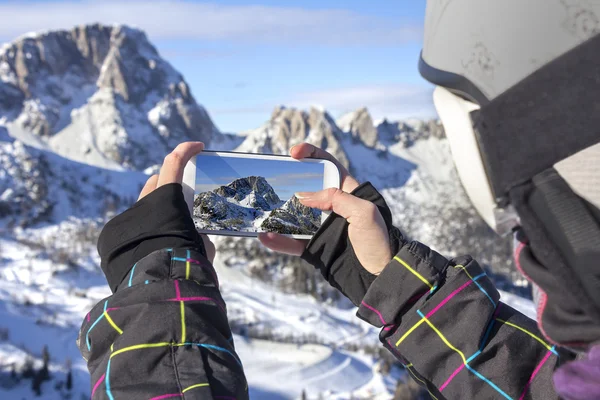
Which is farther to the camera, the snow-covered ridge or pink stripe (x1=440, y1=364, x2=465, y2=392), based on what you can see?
the snow-covered ridge

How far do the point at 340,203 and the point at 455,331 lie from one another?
0.63 m

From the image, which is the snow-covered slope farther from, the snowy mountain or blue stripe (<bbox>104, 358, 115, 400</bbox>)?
blue stripe (<bbox>104, 358, 115, 400</bbox>)

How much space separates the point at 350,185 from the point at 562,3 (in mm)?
1354

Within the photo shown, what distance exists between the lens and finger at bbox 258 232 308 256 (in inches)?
88.8

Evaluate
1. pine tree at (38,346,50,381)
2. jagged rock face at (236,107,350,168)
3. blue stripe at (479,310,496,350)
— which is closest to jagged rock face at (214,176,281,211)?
blue stripe at (479,310,496,350)

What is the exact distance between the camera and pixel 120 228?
1.86 meters

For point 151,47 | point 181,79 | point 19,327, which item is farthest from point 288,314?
point 151,47

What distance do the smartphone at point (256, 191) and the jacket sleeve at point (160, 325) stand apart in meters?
0.37

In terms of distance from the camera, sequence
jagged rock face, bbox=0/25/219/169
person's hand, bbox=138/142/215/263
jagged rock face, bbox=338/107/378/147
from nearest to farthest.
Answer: person's hand, bbox=138/142/215/263 → jagged rock face, bbox=0/25/219/169 → jagged rock face, bbox=338/107/378/147

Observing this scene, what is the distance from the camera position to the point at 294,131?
434 feet

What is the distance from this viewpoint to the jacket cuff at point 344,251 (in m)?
2.14

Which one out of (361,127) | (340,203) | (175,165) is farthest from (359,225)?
(361,127)

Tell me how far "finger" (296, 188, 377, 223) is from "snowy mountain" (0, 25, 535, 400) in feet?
0.24

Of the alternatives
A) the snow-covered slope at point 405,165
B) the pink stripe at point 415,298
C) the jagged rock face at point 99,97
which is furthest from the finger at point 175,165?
the jagged rock face at point 99,97
